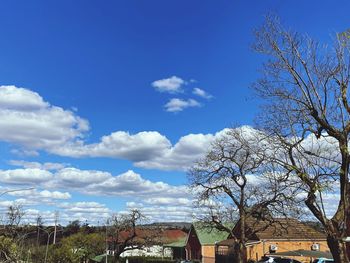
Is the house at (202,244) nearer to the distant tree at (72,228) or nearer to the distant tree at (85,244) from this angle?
the distant tree at (85,244)

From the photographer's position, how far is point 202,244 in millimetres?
68188

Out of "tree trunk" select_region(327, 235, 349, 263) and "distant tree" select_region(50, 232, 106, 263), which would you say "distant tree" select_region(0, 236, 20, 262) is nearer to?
"distant tree" select_region(50, 232, 106, 263)

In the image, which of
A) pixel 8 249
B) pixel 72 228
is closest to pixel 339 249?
pixel 8 249

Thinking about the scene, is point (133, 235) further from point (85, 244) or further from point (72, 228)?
point (72, 228)

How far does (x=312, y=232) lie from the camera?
182ft

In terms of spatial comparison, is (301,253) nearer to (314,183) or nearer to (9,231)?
(314,183)

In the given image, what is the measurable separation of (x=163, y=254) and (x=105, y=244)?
1107 centimetres

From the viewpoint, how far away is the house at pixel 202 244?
2653 inches

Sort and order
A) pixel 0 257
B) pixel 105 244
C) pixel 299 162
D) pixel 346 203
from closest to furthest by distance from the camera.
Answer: pixel 346 203 → pixel 299 162 → pixel 0 257 → pixel 105 244

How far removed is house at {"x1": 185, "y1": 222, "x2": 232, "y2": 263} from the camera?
6738 centimetres

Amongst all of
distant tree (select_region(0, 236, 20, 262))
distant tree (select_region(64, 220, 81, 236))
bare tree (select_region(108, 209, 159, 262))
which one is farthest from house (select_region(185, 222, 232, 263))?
distant tree (select_region(64, 220, 81, 236))

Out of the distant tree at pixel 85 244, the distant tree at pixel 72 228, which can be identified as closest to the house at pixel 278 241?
the distant tree at pixel 85 244

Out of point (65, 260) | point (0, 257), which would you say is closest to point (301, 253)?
point (65, 260)

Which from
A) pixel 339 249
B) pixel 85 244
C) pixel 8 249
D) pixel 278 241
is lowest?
pixel 339 249
